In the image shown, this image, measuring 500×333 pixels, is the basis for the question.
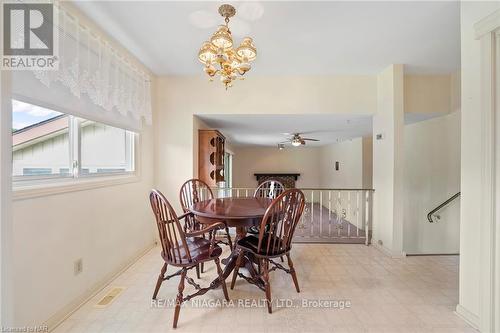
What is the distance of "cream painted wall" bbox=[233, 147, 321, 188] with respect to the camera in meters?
9.55

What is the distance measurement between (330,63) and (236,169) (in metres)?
7.09

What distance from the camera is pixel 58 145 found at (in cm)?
183

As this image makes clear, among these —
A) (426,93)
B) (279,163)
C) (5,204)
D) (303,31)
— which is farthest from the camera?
(279,163)

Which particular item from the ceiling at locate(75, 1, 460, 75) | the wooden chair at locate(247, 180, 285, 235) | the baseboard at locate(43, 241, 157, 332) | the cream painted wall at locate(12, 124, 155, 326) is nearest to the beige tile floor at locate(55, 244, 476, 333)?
the baseboard at locate(43, 241, 157, 332)

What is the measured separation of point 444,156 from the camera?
11.4 ft

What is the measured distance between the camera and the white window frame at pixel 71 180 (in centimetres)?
148

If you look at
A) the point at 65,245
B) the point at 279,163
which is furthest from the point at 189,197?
the point at 279,163

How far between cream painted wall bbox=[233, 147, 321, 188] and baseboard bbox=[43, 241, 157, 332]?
23.1ft

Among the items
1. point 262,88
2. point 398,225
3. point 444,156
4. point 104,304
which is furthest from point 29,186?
point 444,156

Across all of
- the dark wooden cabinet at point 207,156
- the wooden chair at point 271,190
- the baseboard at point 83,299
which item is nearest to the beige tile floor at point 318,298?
the baseboard at point 83,299

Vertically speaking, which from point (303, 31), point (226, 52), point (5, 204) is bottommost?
point (5, 204)

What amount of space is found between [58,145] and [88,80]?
58 cm

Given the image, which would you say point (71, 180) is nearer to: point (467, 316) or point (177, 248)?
point (177, 248)

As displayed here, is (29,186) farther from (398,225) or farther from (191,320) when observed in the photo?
(398,225)
